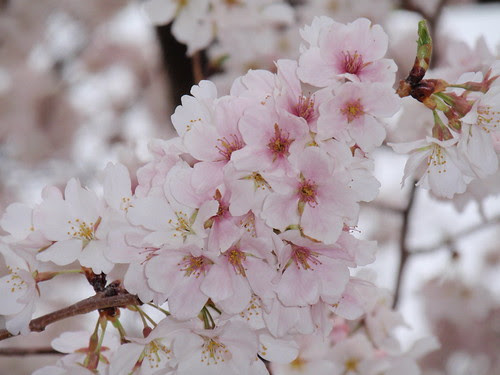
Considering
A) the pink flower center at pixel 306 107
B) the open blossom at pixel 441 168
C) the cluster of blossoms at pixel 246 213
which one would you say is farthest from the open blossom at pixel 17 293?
the open blossom at pixel 441 168

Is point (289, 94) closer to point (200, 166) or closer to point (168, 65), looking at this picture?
point (200, 166)

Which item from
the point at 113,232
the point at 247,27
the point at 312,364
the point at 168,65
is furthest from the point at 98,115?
the point at 113,232

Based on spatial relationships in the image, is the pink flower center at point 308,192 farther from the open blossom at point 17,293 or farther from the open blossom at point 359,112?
the open blossom at point 17,293

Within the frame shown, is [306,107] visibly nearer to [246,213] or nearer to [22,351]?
[246,213]

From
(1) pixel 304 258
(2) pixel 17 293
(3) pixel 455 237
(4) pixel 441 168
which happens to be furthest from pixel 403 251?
(2) pixel 17 293

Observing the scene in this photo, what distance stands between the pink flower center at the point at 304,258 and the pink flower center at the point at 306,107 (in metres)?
0.17

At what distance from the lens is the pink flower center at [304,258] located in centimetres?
84

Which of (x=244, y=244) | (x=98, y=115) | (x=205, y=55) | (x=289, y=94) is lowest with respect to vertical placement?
(x=98, y=115)

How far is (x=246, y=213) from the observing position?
0.81 meters

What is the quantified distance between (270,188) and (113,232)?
22cm

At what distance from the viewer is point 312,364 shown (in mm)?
1313

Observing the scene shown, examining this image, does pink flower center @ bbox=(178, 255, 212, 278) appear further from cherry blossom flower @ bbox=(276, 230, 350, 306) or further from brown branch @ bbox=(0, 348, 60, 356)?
brown branch @ bbox=(0, 348, 60, 356)

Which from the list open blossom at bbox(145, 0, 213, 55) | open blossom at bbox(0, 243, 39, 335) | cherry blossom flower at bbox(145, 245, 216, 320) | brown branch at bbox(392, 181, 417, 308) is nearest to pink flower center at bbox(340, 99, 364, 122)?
cherry blossom flower at bbox(145, 245, 216, 320)

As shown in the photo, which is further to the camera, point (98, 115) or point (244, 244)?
point (98, 115)
